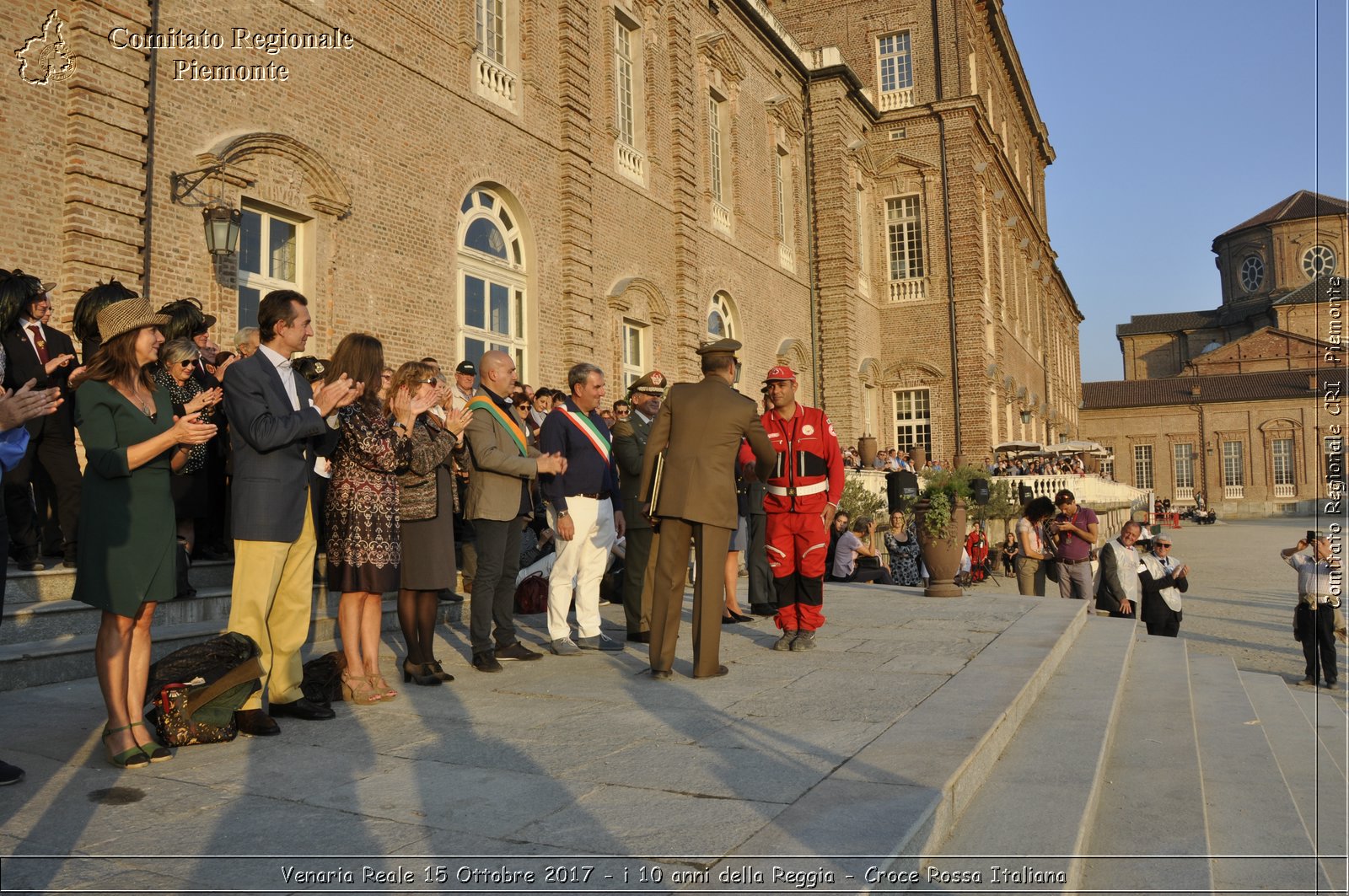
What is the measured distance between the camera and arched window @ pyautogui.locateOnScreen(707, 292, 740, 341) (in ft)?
75.8

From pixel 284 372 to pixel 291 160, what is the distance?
818 cm

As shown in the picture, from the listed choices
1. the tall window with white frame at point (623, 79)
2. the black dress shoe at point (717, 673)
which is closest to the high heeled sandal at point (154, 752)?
the black dress shoe at point (717, 673)

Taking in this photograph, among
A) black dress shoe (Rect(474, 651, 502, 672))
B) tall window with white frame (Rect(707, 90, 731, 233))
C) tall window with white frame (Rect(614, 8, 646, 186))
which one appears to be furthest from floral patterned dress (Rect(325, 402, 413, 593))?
tall window with white frame (Rect(707, 90, 731, 233))

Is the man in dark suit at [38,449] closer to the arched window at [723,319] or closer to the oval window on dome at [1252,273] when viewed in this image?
the arched window at [723,319]

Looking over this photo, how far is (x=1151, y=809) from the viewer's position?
4.32 meters

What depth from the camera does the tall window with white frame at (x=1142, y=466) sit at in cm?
7169

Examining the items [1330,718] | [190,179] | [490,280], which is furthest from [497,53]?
[1330,718]

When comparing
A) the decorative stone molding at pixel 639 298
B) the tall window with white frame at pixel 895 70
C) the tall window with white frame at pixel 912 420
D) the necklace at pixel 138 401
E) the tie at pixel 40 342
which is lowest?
A: the necklace at pixel 138 401

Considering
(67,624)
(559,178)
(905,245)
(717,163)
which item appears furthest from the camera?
(905,245)

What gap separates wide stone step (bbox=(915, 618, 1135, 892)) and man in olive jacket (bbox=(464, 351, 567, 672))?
10.3 feet

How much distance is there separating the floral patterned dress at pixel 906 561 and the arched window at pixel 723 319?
8862 millimetres

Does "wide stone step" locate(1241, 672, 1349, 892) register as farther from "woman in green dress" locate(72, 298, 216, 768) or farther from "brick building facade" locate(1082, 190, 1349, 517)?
"brick building facade" locate(1082, 190, 1349, 517)

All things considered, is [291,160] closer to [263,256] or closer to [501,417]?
Answer: [263,256]

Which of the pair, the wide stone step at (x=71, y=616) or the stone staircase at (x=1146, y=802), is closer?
the stone staircase at (x=1146, y=802)
